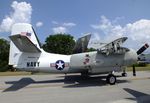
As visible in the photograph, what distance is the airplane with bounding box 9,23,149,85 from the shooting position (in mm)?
16344

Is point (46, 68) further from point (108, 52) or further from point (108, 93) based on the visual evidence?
point (108, 93)

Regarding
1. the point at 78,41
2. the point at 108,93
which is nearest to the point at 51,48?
the point at 78,41

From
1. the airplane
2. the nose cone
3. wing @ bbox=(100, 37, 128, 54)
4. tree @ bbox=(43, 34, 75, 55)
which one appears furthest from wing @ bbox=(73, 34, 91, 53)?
tree @ bbox=(43, 34, 75, 55)

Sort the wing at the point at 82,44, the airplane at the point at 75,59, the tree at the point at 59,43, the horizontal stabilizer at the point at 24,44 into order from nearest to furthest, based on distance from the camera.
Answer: the horizontal stabilizer at the point at 24,44
the airplane at the point at 75,59
the wing at the point at 82,44
the tree at the point at 59,43

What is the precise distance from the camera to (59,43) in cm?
8219

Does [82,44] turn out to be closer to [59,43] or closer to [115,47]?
[115,47]

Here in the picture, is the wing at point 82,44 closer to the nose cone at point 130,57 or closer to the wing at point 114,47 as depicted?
the wing at point 114,47

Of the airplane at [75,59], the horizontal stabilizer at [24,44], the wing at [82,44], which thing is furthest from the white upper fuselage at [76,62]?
the wing at [82,44]

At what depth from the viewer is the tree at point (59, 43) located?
80.8 meters

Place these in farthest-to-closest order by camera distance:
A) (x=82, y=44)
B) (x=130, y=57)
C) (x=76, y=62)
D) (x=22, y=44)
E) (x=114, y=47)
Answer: (x=82, y=44) < (x=130, y=57) < (x=76, y=62) < (x=114, y=47) < (x=22, y=44)

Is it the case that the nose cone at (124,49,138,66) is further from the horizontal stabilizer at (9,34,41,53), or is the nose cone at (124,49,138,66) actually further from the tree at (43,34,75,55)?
the tree at (43,34,75,55)

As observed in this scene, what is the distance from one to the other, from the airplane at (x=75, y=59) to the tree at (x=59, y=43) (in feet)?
201

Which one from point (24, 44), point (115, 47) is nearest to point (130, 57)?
point (115, 47)

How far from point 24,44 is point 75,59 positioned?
3.37 m
